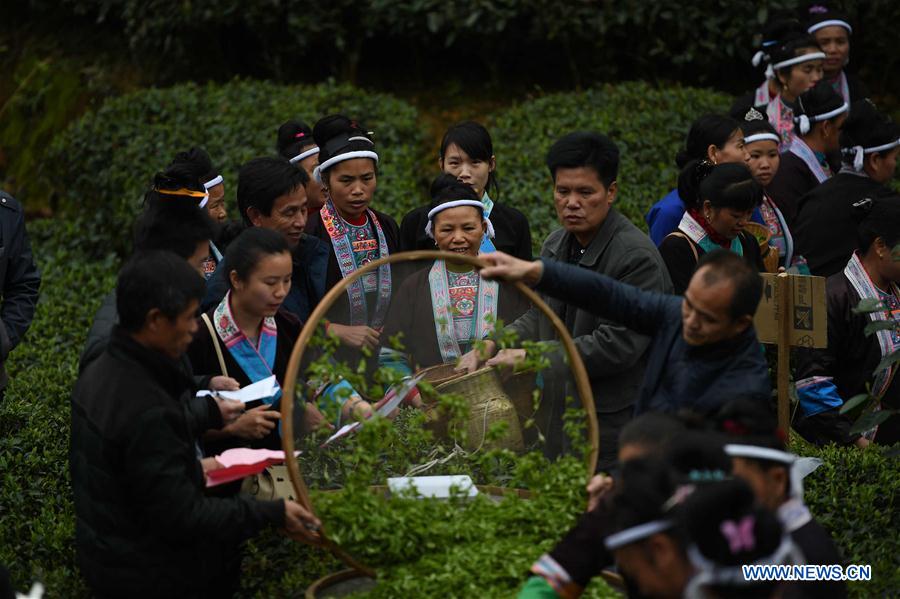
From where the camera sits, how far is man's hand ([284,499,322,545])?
370cm

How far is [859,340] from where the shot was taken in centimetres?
547

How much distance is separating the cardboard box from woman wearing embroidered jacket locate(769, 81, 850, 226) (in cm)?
178

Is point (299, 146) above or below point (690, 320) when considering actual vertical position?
above

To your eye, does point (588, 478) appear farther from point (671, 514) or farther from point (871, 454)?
point (871, 454)

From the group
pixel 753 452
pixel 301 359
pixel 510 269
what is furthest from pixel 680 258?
pixel 753 452

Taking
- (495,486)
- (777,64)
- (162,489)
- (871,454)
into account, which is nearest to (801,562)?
(495,486)

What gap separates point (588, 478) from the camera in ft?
12.8

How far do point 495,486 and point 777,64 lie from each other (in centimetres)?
478

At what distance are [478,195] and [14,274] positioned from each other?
225 centimetres

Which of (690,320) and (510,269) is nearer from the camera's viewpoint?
(690,320)

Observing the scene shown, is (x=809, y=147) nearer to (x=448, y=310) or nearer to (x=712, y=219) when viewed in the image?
(x=712, y=219)

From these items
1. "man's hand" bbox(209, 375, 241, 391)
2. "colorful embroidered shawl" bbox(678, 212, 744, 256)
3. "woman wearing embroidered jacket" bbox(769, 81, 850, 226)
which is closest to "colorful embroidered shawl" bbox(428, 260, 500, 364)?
"man's hand" bbox(209, 375, 241, 391)

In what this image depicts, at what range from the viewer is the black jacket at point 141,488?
11.5 ft

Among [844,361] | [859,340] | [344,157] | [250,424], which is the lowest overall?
[844,361]
